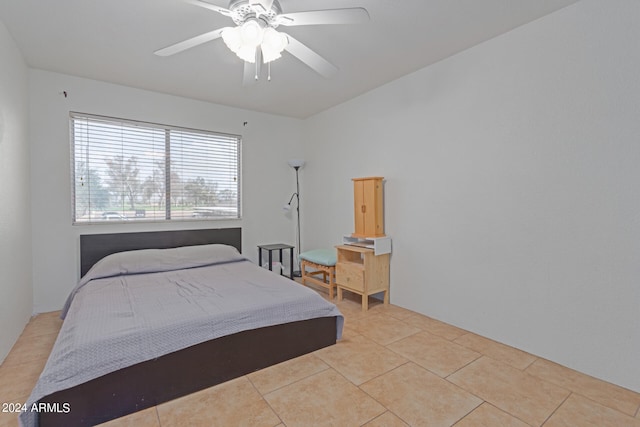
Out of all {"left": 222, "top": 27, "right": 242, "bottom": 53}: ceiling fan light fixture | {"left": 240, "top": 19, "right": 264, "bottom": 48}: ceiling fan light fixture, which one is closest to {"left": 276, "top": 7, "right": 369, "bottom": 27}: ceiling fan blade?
{"left": 240, "top": 19, "right": 264, "bottom": 48}: ceiling fan light fixture

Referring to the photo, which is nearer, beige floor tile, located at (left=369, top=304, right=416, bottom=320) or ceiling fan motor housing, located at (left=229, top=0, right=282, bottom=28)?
ceiling fan motor housing, located at (left=229, top=0, right=282, bottom=28)

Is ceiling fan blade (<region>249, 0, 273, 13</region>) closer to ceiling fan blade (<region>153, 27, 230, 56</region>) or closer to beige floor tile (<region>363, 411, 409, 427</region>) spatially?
ceiling fan blade (<region>153, 27, 230, 56</region>)

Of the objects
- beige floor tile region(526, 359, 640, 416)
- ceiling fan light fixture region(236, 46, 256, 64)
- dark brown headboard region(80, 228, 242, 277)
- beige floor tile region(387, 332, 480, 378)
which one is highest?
ceiling fan light fixture region(236, 46, 256, 64)

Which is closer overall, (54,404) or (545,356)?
(54,404)

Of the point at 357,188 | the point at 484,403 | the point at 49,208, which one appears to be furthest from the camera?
the point at 357,188

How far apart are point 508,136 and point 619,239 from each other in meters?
1.02

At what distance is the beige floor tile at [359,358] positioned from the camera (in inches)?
82.1

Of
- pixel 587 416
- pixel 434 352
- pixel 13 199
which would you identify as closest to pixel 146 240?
pixel 13 199

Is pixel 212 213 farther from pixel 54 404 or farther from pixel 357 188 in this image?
pixel 54 404

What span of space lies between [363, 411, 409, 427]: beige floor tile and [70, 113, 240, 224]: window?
3241 mm

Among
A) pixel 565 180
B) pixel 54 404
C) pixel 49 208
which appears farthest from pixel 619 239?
pixel 49 208

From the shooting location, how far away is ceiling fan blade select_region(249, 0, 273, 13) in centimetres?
164

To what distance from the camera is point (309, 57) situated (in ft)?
6.84

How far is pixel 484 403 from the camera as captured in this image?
5.83 ft
